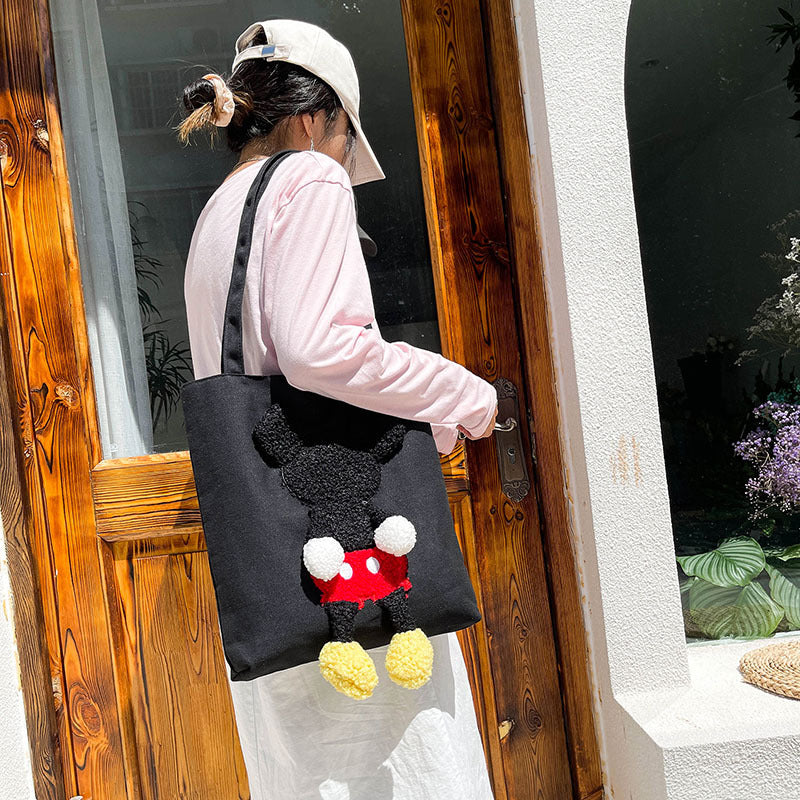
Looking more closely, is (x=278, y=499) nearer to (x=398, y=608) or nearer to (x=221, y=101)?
(x=398, y=608)

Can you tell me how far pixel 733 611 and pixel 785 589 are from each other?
0.16 meters

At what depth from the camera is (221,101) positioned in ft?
4.80

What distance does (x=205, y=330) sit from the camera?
150 cm

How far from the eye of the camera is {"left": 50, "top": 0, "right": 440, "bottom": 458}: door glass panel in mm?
2115

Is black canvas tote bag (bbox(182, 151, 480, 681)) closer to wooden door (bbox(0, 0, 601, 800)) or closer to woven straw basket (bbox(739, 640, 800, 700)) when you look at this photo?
wooden door (bbox(0, 0, 601, 800))

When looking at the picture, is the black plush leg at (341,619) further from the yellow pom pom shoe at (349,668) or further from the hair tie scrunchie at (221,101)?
the hair tie scrunchie at (221,101)

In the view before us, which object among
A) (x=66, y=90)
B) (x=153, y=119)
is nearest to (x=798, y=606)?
(x=153, y=119)

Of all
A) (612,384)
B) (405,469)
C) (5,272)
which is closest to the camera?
(405,469)

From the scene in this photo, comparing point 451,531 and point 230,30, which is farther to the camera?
point 230,30

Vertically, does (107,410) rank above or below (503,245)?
below

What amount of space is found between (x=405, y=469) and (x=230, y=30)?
134 cm

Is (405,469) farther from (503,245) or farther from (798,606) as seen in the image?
(798,606)

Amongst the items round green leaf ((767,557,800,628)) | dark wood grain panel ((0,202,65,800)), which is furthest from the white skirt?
round green leaf ((767,557,800,628))

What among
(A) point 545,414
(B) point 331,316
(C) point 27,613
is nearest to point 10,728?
(C) point 27,613
